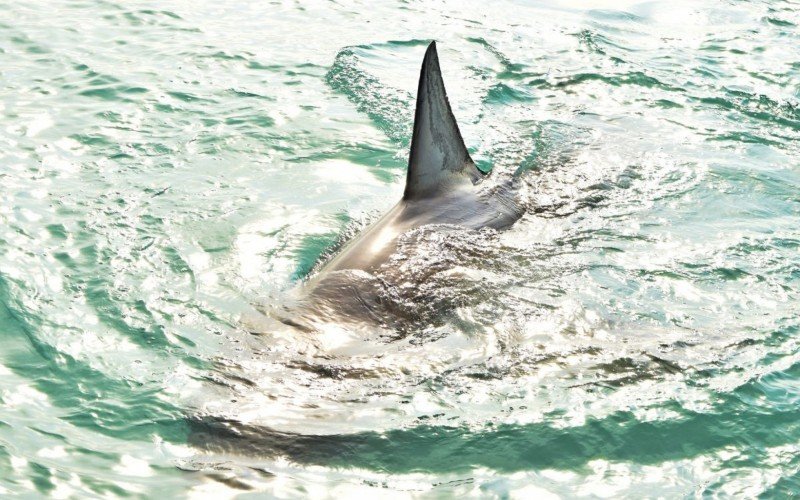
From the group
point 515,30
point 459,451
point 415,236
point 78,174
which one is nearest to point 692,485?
point 459,451

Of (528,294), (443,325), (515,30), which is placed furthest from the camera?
(515,30)

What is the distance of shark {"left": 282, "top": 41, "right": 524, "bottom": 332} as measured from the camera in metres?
5.05

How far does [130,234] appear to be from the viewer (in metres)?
5.94

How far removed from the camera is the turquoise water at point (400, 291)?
13.5 feet

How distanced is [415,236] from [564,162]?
2154 millimetres

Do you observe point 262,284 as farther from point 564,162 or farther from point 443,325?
point 564,162

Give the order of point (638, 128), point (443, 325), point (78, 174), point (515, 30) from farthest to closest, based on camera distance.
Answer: point (515, 30) < point (638, 128) < point (78, 174) < point (443, 325)

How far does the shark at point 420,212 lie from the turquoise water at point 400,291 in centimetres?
16

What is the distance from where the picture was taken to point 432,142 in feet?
19.7

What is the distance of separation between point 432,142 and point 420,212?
0.48 m

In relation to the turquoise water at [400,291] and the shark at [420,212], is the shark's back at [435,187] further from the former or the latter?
the turquoise water at [400,291]

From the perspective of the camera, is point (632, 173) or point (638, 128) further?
point (638, 128)

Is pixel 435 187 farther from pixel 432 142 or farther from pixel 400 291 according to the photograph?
pixel 400 291

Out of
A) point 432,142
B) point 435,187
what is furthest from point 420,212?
point 432,142
